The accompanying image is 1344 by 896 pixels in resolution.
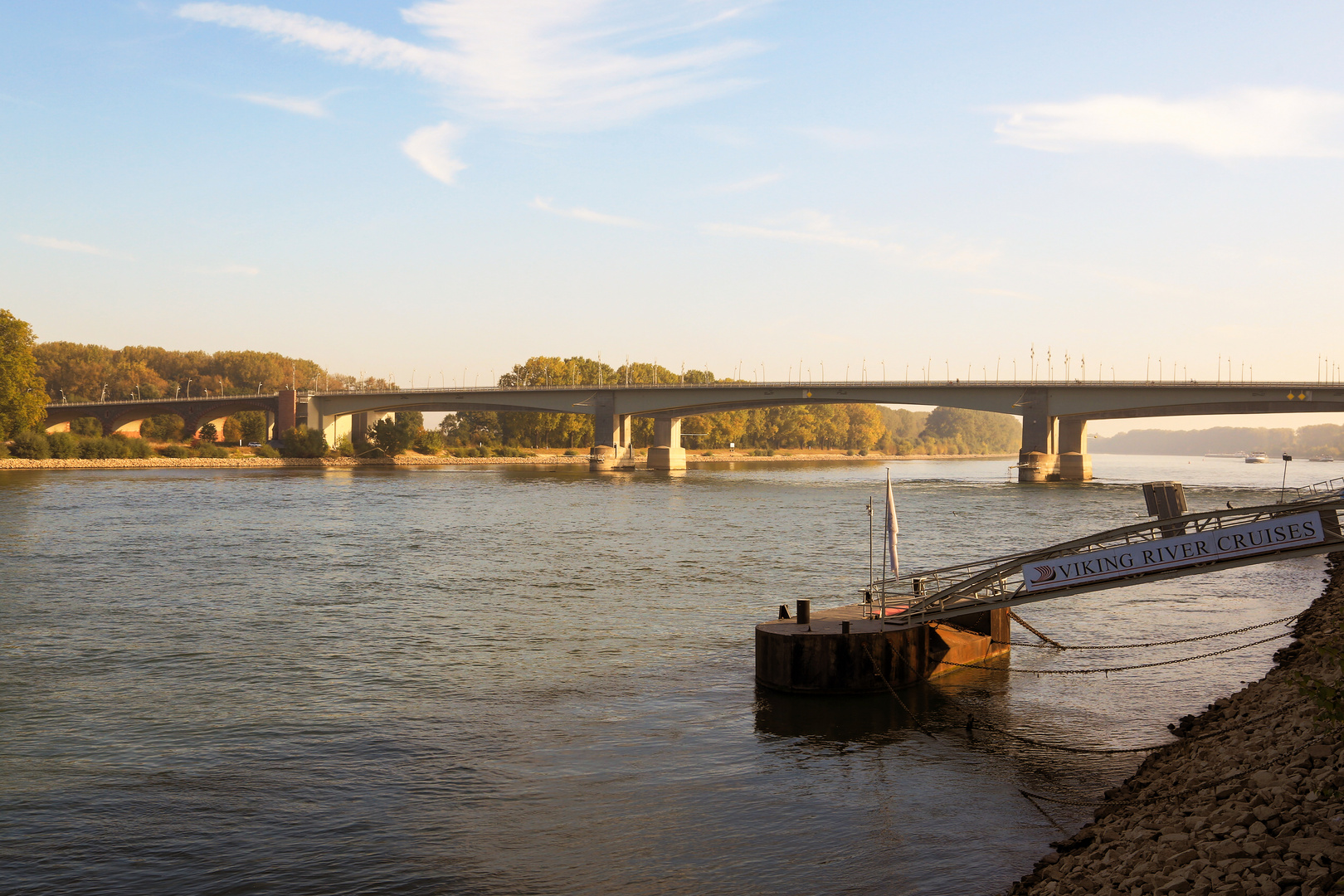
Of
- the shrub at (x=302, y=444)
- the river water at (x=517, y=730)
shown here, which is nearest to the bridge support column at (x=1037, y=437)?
the river water at (x=517, y=730)

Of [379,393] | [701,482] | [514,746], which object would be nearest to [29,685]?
[514,746]

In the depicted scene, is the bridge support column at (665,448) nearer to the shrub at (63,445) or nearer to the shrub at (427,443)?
the shrub at (427,443)

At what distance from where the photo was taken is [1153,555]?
19.6 m

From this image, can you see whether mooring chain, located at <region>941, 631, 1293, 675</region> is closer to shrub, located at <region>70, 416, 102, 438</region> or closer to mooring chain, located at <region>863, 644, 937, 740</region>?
mooring chain, located at <region>863, 644, 937, 740</region>

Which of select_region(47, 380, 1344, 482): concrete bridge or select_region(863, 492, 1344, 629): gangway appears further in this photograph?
select_region(47, 380, 1344, 482): concrete bridge

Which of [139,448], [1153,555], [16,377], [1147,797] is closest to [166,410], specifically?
[139,448]

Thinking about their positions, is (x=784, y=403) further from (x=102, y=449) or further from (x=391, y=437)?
(x=102, y=449)

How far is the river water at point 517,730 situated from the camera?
43.9ft

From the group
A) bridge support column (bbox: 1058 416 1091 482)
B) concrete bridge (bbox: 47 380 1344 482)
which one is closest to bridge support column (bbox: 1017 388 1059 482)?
concrete bridge (bbox: 47 380 1344 482)

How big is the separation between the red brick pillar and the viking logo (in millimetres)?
153489

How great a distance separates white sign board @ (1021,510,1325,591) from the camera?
1806cm

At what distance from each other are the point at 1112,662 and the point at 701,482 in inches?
3880

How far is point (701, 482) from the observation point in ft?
406

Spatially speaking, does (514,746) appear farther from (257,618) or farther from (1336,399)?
(1336,399)
